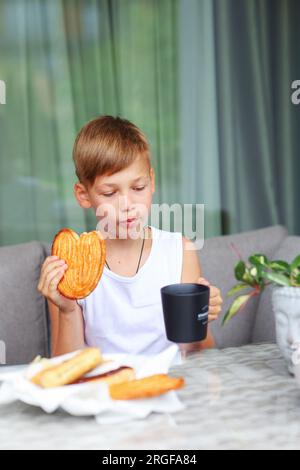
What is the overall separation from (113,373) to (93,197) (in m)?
0.65

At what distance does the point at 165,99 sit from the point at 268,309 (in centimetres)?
118

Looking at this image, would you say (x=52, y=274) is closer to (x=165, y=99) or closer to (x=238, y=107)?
(x=165, y=99)

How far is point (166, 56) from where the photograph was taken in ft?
9.95

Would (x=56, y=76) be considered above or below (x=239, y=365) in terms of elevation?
above

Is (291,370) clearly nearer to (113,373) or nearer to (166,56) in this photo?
(113,373)

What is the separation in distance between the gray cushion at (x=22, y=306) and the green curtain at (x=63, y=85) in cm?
71

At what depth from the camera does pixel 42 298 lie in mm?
2223

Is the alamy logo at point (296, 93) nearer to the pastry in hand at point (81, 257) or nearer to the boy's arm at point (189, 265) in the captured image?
the boy's arm at point (189, 265)

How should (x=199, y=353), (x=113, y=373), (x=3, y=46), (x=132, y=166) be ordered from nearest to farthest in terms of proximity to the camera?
(x=113, y=373)
(x=199, y=353)
(x=132, y=166)
(x=3, y=46)

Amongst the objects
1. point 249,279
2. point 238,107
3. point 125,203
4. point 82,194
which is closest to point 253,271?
point 249,279

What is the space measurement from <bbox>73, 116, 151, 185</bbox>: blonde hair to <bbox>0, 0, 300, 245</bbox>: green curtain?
1274mm

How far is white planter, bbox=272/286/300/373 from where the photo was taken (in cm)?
119

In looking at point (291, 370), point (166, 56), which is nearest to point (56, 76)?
point (166, 56)

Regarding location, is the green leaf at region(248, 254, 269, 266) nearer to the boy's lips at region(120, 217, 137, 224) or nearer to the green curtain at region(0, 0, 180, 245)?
the boy's lips at region(120, 217, 137, 224)
